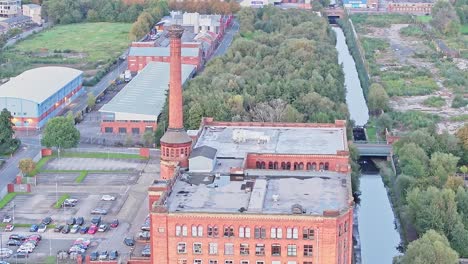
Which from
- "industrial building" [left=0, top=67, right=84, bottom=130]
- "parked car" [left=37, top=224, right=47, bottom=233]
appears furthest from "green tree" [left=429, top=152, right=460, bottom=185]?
"industrial building" [left=0, top=67, right=84, bottom=130]

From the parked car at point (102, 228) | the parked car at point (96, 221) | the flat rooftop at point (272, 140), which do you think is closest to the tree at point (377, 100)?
the flat rooftop at point (272, 140)

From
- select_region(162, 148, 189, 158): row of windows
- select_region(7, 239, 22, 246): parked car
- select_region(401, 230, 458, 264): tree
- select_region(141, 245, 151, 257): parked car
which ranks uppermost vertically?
select_region(162, 148, 189, 158): row of windows

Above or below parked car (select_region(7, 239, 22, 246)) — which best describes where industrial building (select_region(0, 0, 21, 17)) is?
below

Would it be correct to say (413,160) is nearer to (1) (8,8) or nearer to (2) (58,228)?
(2) (58,228)

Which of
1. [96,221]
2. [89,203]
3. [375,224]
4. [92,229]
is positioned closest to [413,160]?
[375,224]

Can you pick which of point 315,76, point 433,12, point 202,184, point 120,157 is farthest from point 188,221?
point 433,12

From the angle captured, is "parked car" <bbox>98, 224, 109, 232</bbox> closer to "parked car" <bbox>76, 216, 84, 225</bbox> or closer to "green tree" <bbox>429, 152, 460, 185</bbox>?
"parked car" <bbox>76, 216, 84, 225</bbox>

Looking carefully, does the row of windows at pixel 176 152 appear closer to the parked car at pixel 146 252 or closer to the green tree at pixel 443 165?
the parked car at pixel 146 252
